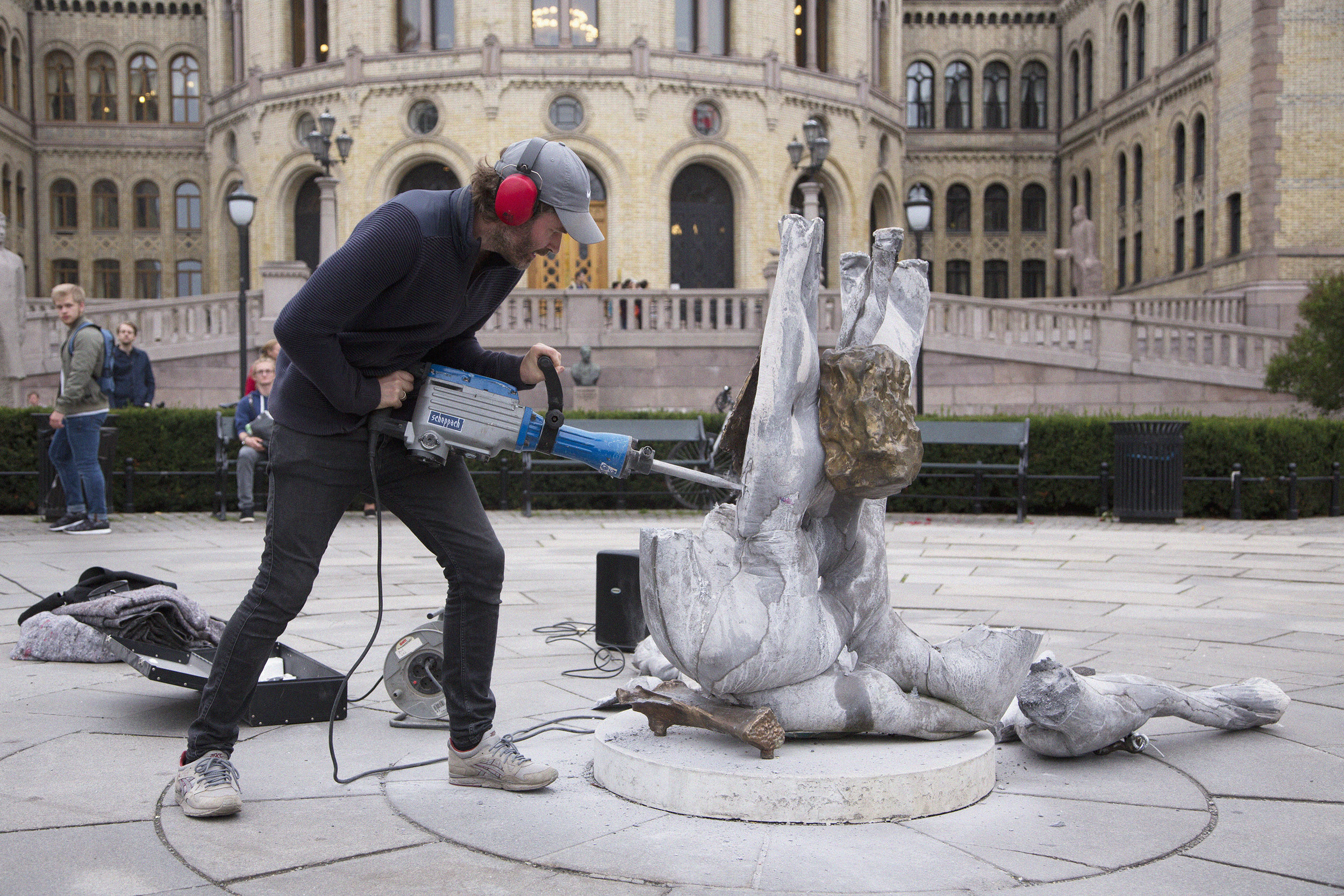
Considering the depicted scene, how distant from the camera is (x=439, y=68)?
33.5 m

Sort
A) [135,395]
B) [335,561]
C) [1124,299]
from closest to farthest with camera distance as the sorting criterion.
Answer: [335,561], [135,395], [1124,299]

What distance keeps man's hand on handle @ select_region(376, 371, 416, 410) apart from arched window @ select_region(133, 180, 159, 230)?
45.2 metres

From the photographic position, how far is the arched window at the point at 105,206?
44406 millimetres

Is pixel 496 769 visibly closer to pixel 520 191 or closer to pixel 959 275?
pixel 520 191

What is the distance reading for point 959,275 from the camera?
47.1 meters

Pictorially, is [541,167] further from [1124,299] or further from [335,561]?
[1124,299]

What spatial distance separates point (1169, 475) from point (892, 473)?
973 cm

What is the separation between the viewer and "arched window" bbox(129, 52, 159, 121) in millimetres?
44562

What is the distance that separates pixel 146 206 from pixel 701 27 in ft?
73.7

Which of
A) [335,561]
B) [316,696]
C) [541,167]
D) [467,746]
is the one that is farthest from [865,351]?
[335,561]

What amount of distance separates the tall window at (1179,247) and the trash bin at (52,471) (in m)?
33.0

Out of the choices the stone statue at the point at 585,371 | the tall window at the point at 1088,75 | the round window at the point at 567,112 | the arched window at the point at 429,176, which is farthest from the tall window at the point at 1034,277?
the stone statue at the point at 585,371

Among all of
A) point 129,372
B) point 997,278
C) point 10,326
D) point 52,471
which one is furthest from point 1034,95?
point 52,471

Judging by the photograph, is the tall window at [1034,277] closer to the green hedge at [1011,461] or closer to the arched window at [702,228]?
the arched window at [702,228]
